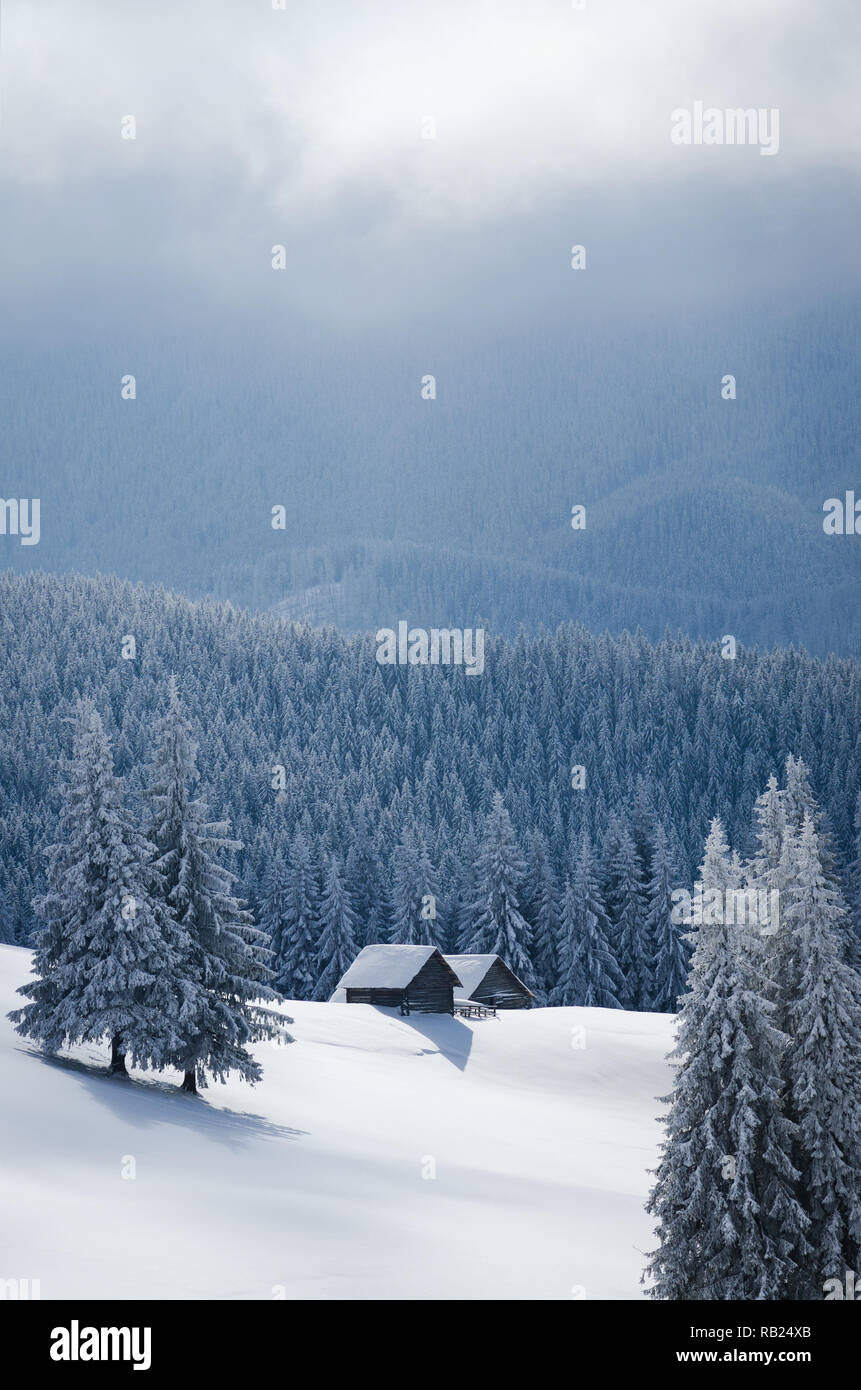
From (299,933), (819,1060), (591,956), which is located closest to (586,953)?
(591,956)

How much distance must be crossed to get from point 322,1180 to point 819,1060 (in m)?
11.1

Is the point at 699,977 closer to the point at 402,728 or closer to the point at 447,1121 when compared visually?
the point at 447,1121

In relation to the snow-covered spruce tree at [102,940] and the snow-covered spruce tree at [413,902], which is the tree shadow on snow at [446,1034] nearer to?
the snow-covered spruce tree at [102,940]

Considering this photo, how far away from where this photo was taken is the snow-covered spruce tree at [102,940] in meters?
32.2

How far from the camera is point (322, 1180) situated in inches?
1137

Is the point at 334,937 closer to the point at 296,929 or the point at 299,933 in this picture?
the point at 299,933

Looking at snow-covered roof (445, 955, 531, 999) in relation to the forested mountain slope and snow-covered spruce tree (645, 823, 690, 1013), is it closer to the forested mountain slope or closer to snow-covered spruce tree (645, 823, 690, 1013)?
snow-covered spruce tree (645, 823, 690, 1013)

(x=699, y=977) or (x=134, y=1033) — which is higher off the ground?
(x=699, y=977)

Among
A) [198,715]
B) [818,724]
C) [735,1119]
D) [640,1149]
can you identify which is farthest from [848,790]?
[735,1119]

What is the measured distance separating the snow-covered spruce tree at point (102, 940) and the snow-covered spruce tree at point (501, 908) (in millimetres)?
44987

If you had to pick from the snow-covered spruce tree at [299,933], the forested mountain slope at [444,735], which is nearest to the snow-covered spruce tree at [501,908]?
the snow-covered spruce tree at [299,933]

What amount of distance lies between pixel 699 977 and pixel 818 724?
158 metres

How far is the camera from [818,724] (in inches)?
6875

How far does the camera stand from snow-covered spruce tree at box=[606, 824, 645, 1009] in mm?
77500
